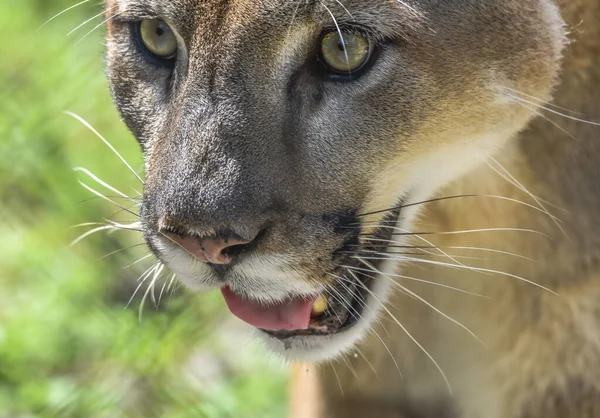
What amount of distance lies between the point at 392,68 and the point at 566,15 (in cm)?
75

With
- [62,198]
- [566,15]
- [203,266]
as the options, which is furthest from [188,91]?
[62,198]

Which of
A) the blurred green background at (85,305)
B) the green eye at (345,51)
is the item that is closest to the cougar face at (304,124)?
the green eye at (345,51)

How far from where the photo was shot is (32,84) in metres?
4.79

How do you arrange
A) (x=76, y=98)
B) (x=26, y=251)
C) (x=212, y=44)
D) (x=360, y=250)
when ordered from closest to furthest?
(x=212, y=44), (x=360, y=250), (x=26, y=251), (x=76, y=98)

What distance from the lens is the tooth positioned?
2439 mm

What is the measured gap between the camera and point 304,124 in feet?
7.27

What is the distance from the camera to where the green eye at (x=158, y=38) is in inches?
96.0

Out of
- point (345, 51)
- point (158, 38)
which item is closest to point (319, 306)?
point (345, 51)

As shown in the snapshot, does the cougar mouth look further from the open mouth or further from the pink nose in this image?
the pink nose

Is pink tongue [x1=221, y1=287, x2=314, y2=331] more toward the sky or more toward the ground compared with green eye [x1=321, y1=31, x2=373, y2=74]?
more toward the ground

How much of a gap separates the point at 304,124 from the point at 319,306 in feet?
1.70

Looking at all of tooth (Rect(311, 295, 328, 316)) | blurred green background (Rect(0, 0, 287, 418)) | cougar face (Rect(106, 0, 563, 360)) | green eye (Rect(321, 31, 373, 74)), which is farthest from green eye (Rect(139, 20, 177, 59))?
blurred green background (Rect(0, 0, 287, 418))

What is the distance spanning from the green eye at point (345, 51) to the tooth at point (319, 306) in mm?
586

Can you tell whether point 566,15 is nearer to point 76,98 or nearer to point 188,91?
point 188,91
